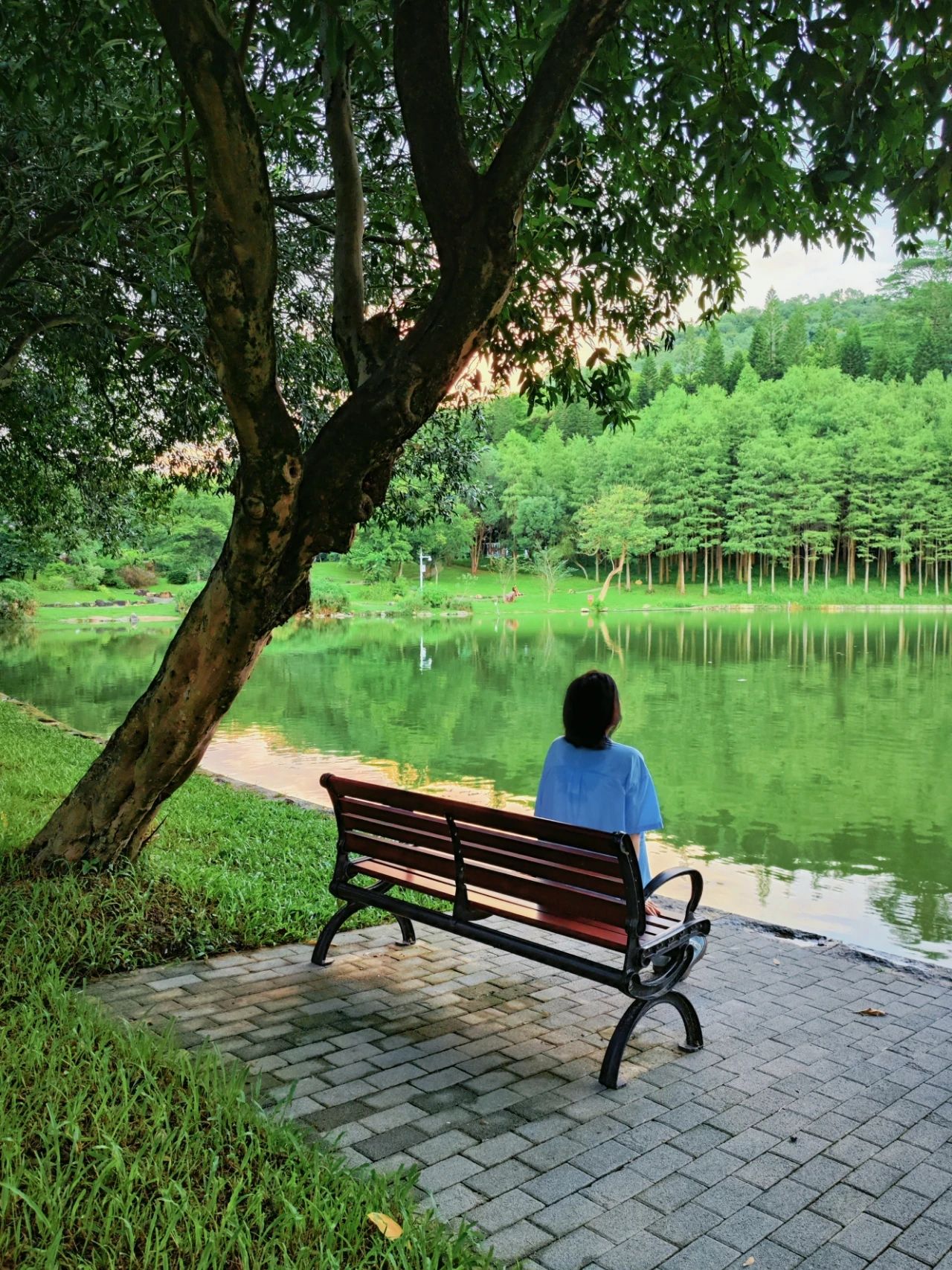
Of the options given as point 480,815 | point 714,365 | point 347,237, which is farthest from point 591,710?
point 714,365

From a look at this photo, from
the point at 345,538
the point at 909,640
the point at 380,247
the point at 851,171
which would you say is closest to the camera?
the point at 851,171

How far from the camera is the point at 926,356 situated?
8031cm

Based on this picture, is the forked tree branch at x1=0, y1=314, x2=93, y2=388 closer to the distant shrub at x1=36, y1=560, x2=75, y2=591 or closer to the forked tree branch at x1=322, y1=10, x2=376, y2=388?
the forked tree branch at x1=322, y1=10, x2=376, y2=388

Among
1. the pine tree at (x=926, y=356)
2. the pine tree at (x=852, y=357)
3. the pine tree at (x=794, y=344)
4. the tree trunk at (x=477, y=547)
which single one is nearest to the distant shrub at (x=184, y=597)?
the tree trunk at (x=477, y=547)

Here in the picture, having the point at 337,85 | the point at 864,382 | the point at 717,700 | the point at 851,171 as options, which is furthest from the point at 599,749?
the point at 864,382

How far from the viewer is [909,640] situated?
107ft

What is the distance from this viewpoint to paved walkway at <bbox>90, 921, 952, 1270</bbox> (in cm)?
243

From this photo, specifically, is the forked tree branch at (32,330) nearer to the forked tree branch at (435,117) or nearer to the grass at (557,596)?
the forked tree branch at (435,117)

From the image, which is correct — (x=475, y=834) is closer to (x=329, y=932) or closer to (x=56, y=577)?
(x=329, y=932)

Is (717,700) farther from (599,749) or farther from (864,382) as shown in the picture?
(864,382)

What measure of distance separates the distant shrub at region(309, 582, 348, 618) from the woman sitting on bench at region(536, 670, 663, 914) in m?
44.1

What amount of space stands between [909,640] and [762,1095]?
3235 cm

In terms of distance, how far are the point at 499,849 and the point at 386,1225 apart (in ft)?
5.00

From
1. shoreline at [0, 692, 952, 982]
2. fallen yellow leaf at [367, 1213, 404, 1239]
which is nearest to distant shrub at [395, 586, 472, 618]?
shoreline at [0, 692, 952, 982]
